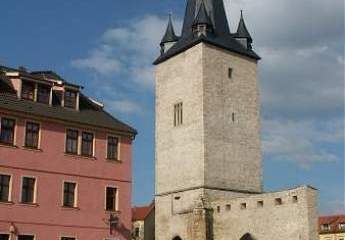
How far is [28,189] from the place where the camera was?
30781 millimetres

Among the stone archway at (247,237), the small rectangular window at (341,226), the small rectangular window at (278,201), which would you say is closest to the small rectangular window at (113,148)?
the small rectangular window at (278,201)

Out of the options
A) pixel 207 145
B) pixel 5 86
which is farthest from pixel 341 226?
pixel 5 86

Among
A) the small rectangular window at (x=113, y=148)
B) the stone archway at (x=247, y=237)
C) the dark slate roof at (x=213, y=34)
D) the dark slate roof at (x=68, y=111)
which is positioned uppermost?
the dark slate roof at (x=213, y=34)

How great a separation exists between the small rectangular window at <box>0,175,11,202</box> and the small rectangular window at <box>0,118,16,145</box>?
1660mm

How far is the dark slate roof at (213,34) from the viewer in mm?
53125

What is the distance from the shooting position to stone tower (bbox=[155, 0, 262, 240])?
4966 cm

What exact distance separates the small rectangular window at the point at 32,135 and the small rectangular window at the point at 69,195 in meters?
2.65

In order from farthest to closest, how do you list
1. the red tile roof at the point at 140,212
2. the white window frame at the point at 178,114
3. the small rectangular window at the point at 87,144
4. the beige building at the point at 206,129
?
the red tile roof at the point at 140,212 < the white window frame at the point at 178,114 < the beige building at the point at 206,129 < the small rectangular window at the point at 87,144

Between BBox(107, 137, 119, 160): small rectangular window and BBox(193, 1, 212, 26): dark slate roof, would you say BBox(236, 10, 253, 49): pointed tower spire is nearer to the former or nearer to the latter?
BBox(193, 1, 212, 26): dark slate roof

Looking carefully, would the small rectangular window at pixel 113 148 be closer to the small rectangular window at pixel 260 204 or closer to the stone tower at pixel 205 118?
the small rectangular window at pixel 260 204

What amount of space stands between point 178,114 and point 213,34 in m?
7.37

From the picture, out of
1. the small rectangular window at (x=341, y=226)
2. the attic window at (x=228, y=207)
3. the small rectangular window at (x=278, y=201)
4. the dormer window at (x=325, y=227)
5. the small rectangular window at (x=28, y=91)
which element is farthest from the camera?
the dormer window at (x=325, y=227)

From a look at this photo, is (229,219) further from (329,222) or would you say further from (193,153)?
(329,222)

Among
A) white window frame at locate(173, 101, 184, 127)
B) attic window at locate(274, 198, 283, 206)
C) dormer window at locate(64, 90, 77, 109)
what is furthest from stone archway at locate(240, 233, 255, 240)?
dormer window at locate(64, 90, 77, 109)
